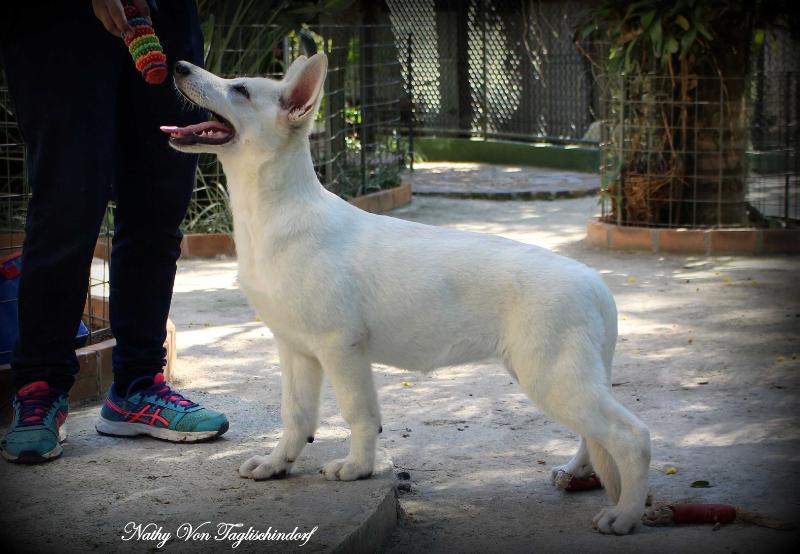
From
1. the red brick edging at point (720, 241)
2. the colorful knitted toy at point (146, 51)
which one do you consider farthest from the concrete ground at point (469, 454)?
the red brick edging at point (720, 241)

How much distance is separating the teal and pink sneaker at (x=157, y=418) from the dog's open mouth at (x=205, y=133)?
1142 millimetres

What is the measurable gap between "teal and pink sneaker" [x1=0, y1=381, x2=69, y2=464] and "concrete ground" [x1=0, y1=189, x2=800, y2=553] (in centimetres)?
7

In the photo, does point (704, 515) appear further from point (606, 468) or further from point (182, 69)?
point (182, 69)

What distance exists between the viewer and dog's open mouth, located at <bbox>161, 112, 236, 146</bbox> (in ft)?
11.8

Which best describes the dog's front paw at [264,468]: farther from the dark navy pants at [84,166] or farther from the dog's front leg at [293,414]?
the dark navy pants at [84,166]

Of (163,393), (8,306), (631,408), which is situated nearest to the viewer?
(163,393)

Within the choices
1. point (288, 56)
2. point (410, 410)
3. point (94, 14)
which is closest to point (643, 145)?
point (288, 56)

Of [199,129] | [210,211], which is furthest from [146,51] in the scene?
[210,211]

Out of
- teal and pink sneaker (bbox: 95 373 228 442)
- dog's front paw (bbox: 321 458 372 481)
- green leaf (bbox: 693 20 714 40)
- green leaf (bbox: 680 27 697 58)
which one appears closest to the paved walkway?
green leaf (bbox: 680 27 697 58)

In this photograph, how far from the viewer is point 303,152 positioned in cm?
377

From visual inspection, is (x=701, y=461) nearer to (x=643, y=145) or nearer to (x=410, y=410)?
(x=410, y=410)

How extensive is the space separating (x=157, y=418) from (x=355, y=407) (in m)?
0.93

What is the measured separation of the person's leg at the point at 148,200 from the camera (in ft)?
13.4

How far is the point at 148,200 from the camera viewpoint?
13.5ft
